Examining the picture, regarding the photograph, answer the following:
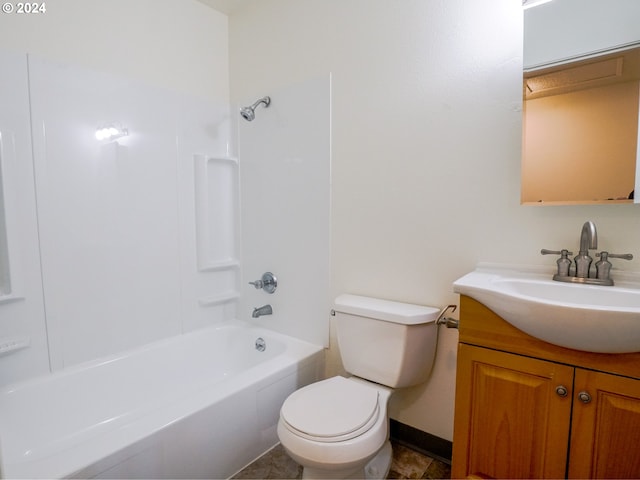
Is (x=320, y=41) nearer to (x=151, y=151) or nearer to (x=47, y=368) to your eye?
(x=151, y=151)

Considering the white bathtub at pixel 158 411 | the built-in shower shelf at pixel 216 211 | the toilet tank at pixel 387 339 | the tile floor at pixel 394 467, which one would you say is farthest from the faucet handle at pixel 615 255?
the built-in shower shelf at pixel 216 211

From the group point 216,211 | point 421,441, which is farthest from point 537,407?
point 216,211

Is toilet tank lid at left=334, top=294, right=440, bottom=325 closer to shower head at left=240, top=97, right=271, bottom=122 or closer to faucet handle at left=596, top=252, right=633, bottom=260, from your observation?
faucet handle at left=596, top=252, right=633, bottom=260

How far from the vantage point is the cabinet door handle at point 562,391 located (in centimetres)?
100

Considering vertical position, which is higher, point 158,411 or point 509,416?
point 509,416

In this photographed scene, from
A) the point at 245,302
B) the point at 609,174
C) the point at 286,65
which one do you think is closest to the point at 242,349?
the point at 245,302

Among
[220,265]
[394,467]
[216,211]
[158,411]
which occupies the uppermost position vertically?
[216,211]

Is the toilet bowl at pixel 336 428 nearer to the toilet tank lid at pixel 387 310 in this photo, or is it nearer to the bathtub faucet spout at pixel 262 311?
the toilet tank lid at pixel 387 310

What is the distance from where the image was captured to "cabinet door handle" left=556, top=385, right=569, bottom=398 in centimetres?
100

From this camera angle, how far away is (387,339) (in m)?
1.51

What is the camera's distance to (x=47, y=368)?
1.67m

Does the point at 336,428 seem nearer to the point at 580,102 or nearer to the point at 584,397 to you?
the point at 584,397

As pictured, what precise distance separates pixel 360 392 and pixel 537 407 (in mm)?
660

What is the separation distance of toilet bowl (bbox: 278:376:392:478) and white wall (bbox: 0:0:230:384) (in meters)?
1.15
